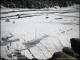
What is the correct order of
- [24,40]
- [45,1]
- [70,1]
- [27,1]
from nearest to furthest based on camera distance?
[24,40] → [27,1] → [45,1] → [70,1]

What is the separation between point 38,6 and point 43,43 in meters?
14.7

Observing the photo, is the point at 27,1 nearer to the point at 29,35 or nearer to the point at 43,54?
the point at 29,35

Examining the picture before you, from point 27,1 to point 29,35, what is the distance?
13.9 metres

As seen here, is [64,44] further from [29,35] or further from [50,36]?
[29,35]

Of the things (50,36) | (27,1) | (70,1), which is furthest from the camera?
(70,1)

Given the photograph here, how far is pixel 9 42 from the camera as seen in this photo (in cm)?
596

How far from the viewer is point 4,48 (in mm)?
5266

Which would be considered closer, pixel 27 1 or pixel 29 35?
pixel 29 35

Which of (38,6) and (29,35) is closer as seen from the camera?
(29,35)

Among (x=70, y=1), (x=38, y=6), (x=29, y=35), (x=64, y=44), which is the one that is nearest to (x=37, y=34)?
(x=29, y=35)

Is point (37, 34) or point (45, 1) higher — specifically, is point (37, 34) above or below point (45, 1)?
below

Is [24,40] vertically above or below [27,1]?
below

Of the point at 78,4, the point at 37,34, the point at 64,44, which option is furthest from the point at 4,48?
the point at 78,4

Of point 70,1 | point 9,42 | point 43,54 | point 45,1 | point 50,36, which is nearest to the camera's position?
point 43,54
